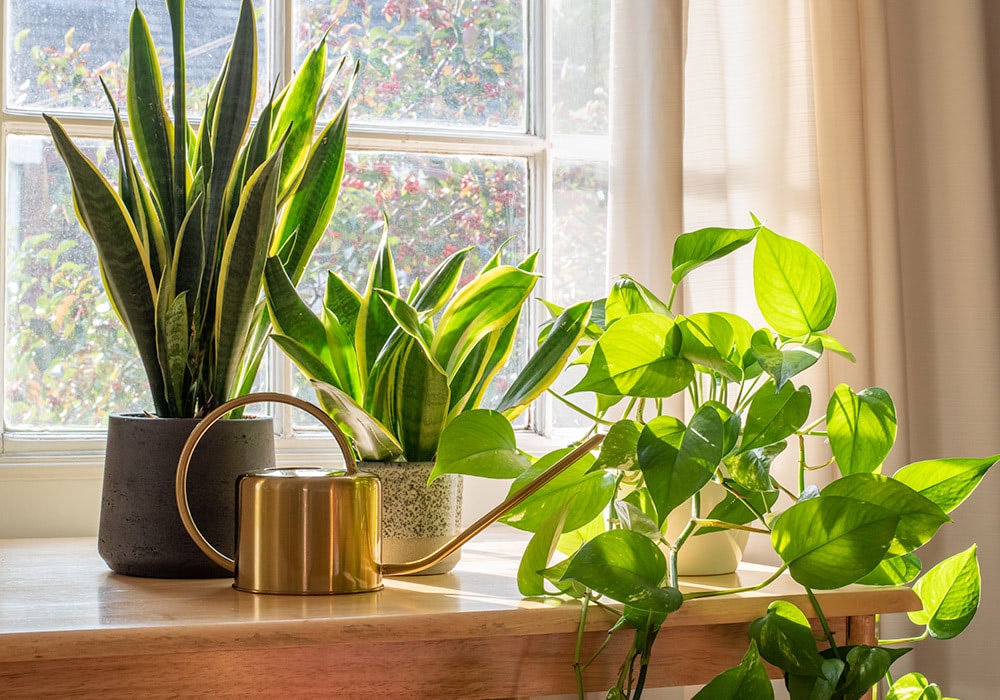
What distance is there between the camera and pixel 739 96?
1297 millimetres

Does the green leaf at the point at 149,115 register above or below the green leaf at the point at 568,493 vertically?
above

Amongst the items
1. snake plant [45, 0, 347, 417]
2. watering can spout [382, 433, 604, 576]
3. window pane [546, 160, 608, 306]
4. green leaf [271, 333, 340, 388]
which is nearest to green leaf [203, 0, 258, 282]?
snake plant [45, 0, 347, 417]

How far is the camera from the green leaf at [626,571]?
0.73m

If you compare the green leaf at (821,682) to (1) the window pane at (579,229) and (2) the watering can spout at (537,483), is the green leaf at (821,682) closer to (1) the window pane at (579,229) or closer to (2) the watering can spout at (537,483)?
(2) the watering can spout at (537,483)

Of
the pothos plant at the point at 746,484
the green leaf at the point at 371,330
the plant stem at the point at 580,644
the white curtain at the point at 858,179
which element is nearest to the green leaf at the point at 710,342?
the pothos plant at the point at 746,484

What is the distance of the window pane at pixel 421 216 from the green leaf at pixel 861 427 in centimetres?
67

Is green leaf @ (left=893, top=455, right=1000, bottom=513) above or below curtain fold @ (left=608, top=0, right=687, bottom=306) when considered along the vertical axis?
below

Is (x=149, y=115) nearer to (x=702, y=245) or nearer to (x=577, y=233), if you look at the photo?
(x=702, y=245)

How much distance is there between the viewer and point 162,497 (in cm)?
90

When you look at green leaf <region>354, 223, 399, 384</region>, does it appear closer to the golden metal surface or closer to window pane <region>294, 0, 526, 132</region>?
the golden metal surface

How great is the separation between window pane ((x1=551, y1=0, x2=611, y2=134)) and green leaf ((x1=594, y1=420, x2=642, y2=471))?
749 millimetres

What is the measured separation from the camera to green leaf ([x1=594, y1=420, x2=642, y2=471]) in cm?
79

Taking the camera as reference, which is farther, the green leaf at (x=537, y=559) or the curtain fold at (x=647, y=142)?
the curtain fold at (x=647, y=142)

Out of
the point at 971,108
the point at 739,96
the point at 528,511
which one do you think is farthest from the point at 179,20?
the point at 971,108
